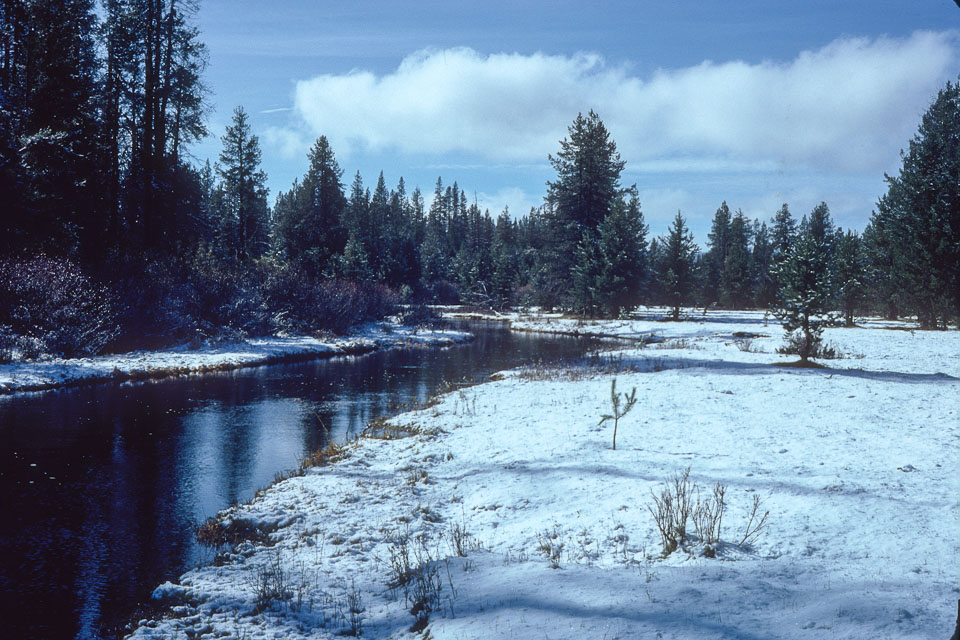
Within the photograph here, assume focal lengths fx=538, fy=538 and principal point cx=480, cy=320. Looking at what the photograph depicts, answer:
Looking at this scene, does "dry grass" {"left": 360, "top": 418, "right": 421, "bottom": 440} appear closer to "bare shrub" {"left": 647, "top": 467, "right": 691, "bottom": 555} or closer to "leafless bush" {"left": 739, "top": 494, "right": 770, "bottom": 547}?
"bare shrub" {"left": 647, "top": 467, "right": 691, "bottom": 555}

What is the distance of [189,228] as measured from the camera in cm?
3412

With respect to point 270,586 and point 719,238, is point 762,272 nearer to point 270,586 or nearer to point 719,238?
point 719,238

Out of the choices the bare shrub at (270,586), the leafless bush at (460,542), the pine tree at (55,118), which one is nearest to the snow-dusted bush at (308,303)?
the pine tree at (55,118)

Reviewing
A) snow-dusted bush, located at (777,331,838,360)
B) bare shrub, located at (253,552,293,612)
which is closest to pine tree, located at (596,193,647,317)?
snow-dusted bush, located at (777,331,838,360)

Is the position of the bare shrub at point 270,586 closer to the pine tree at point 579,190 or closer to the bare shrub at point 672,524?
the bare shrub at point 672,524

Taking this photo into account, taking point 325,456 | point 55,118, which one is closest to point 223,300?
point 55,118

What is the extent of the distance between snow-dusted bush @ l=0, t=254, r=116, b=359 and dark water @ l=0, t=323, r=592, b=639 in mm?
3792

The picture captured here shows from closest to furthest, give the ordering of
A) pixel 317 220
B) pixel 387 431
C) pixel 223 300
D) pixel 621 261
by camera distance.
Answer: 1. pixel 387 431
2. pixel 223 300
3. pixel 621 261
4. pixel 317 220

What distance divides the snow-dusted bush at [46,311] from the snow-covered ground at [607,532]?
15801mm

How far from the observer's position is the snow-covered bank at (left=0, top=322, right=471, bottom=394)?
18.2m

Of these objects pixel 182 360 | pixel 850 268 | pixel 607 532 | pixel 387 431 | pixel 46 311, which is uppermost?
pixel 850 268

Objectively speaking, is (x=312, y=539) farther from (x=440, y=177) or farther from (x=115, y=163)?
(x=440, y=177)

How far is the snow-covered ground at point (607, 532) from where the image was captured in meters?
4.65

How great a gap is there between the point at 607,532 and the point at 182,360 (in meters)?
22.0
